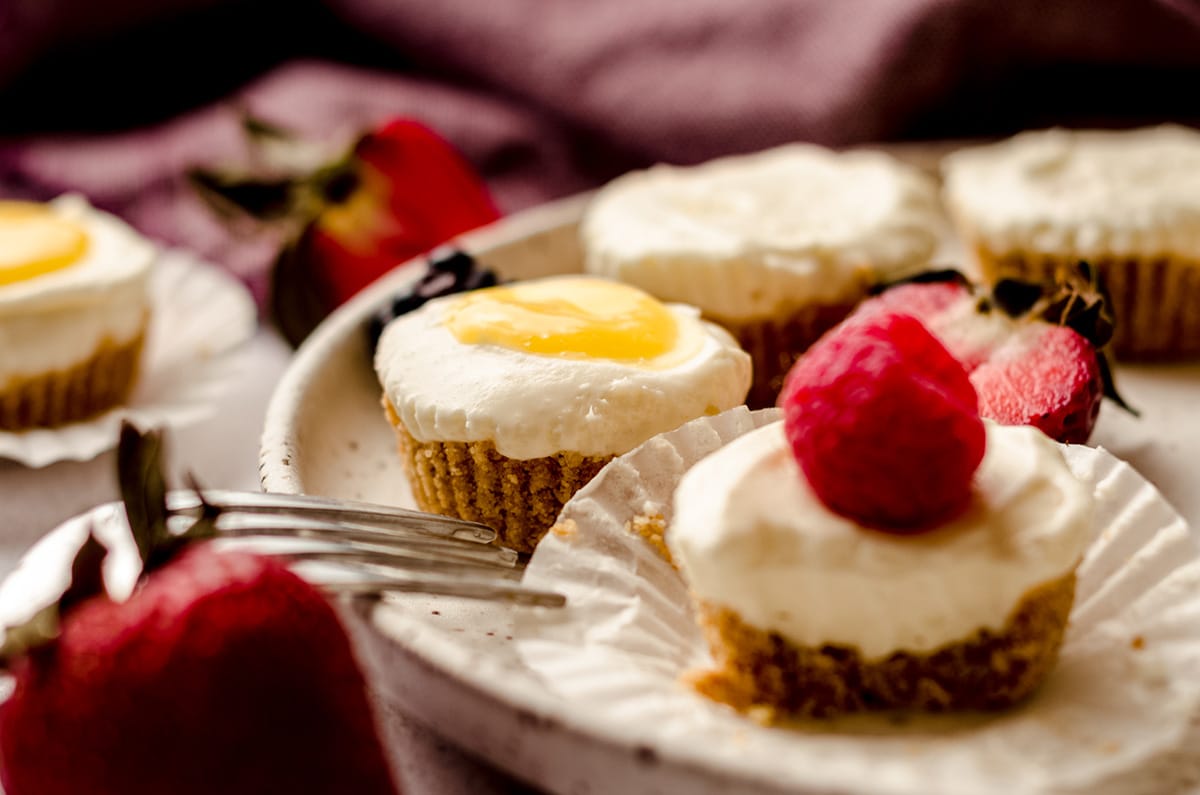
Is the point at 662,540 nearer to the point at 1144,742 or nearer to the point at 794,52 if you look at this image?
the point at 1144,742

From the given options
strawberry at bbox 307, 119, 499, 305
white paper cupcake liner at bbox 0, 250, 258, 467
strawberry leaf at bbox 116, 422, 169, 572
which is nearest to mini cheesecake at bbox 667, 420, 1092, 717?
strawberry leaf at bbox 116, 422, 169, 572

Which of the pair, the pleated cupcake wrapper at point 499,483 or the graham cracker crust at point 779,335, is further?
the graham cracker crust at point 779,335

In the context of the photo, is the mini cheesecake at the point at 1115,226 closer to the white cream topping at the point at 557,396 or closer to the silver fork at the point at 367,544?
the white cream topping at the point at 557,396

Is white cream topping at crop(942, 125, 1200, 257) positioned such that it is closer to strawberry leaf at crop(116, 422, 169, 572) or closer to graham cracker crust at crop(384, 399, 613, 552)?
graham cracker crust at crop(384, 399, 613, 552)

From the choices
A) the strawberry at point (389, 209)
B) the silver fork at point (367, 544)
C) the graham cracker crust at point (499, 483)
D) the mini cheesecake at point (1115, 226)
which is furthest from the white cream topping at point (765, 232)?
the silver fork at point (367, 544)

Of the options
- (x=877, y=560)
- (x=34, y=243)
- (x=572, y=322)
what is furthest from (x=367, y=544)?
(x=34, y=243)

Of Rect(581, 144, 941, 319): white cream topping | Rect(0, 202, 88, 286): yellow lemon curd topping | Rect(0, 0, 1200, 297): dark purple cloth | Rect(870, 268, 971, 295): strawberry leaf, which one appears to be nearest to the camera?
Rect(870, 268, 971, 295): strawberry leaf

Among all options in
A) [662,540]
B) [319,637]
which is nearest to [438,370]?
[662,540]

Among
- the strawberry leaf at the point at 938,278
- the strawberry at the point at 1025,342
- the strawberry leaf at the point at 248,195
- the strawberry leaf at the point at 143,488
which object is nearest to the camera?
the strawberry leaf at the point at 143,488
